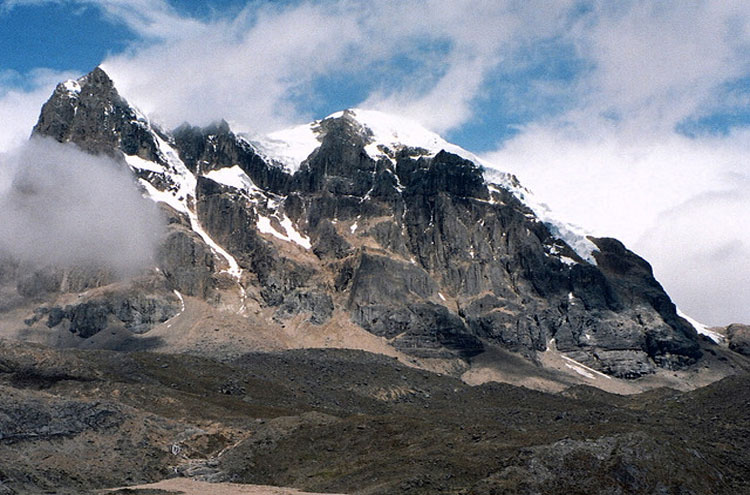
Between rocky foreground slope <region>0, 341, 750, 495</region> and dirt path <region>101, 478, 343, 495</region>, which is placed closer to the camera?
rocky foreground slope <region>0, 341, 750, 495</region>

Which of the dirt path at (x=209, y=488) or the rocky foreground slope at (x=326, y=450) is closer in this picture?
the rocky foreground slope at (x=326, y=450)

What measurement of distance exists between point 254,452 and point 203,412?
2791cm

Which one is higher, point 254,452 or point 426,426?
point 426,426

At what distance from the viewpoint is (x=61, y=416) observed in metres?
138

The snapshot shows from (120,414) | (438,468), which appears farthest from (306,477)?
(120,414)

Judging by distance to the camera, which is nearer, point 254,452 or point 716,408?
point 254,452

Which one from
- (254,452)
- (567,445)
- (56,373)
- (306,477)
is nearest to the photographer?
(567,445)

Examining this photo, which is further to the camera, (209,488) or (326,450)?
(326,450)

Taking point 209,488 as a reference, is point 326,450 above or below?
above

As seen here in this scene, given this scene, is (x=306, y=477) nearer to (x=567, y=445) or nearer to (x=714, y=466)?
(x=567, y=445)

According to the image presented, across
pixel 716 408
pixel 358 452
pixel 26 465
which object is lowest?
pixel 26 465

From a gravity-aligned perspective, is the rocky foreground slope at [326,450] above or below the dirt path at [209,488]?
above

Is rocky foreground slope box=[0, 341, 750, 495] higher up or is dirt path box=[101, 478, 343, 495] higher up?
rocky foreground slope box=[0, 341, 750, 495]

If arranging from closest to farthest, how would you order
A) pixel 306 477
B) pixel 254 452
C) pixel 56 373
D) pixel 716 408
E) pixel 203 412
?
pixel 306 477, pixel 254 452, pixel 203 412, pixel 56 373, pixel 716 408
